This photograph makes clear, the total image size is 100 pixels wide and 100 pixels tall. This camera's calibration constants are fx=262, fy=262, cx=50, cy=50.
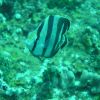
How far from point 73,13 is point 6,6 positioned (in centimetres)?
130

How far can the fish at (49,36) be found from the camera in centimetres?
206

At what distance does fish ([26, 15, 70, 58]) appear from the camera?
2057 mm

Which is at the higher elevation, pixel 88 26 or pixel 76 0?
pixel 76 0

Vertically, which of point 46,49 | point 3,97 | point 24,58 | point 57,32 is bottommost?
point 3,97

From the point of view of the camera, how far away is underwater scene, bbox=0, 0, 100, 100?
2.09 metres

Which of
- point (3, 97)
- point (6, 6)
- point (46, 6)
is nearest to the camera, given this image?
point (3, 97)

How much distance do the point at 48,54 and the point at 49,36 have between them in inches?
5.8

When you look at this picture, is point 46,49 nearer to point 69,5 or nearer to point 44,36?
point 44,36

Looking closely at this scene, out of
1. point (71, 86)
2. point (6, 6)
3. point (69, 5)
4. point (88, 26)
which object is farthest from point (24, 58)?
point (69, 5)

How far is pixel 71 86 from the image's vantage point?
12.0 feet

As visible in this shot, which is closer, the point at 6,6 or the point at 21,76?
the point at 21,76

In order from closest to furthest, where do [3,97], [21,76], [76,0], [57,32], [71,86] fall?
1. [57,32]
2. [3,97]
3. [21,76]
4. [71,86]
5. [76,0]

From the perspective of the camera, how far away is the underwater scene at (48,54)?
209 centimetres

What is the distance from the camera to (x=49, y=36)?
208cm
